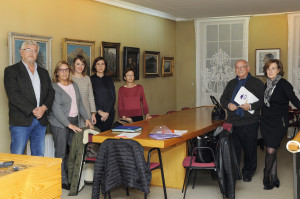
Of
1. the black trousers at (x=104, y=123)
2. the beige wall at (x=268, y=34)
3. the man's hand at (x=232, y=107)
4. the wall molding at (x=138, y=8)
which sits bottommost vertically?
the black trousers at (x=104, y=123)

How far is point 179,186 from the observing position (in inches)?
210

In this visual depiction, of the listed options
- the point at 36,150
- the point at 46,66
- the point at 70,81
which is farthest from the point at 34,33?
the point at 36,150

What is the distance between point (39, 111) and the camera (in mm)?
4941

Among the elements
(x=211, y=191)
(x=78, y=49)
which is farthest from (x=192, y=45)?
(x=211, y=191)

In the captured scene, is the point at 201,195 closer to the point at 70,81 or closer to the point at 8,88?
the point at 70,81

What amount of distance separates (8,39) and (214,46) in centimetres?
591

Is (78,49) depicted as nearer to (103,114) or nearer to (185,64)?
(103,114)

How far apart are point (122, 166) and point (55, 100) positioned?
1.62m

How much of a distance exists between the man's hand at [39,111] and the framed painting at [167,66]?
488 centimetres

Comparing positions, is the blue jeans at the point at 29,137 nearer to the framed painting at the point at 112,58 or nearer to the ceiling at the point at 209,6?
the framed painting at the point at 112,58

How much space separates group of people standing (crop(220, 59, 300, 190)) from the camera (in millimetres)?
5059

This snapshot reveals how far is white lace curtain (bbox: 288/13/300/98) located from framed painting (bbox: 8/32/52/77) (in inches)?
227

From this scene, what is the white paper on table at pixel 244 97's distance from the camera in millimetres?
5617

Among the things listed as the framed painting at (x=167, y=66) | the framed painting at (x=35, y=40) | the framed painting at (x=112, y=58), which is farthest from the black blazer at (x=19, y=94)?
the framed painting at (x=167, y=66)
